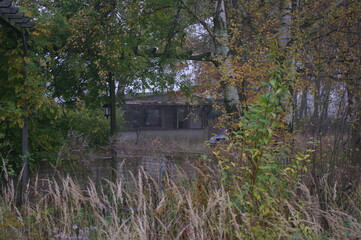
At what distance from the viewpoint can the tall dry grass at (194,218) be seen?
12.9 feet

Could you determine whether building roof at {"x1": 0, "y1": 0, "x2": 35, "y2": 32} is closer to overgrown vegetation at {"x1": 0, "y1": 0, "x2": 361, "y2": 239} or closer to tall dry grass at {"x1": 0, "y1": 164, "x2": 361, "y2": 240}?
overgrown vegetation at {"x1": 0, "y1": 0, "x2": 361, "y2": 239}

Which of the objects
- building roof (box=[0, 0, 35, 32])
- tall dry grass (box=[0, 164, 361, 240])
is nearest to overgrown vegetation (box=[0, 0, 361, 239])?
tall dry grass (box=[0, 164, 361, 240])

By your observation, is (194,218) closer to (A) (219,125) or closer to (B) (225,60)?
(A) (219,125)

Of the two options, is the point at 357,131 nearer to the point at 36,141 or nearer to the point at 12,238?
the point at 12,238

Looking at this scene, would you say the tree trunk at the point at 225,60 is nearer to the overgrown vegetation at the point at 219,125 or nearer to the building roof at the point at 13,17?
the overgrown vegetation at the point at 219,125

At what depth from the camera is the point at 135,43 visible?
11.0 meters

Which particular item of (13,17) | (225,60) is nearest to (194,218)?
(13,17)

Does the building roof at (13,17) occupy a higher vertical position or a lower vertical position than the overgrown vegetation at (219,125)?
higher

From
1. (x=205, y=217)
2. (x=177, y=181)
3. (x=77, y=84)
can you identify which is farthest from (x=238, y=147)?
(x=77, y=84)

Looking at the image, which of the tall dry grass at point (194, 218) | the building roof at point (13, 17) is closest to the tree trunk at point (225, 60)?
the building roof at point (13, 17)

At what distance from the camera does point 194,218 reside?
3.76m

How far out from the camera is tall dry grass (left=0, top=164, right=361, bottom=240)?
12.9 feet

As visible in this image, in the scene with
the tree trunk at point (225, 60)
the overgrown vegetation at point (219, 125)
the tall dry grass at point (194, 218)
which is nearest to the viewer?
the tall dry grass at point (194, 218)

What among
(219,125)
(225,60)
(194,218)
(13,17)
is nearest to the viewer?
(194,218)
